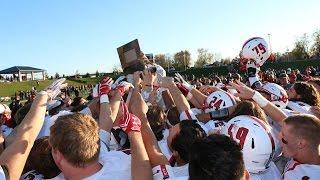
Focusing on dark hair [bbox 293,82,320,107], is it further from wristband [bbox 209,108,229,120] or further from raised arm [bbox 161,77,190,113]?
raised arm [bbox 161,77,190,113]

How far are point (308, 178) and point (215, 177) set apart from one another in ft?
4.42

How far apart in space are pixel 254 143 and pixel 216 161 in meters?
1.40

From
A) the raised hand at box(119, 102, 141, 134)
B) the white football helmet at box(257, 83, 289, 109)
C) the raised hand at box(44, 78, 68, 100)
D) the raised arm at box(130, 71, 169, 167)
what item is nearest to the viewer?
the raised hand at box(119, 102, 141, 134)

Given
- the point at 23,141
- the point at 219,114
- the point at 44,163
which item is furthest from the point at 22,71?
the point at 23,141

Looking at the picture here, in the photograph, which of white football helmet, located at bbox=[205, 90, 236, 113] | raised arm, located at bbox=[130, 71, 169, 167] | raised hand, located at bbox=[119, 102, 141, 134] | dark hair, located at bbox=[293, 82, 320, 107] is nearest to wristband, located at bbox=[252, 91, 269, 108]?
white football helmet, located at bbox=[205, 90, 236, 113]

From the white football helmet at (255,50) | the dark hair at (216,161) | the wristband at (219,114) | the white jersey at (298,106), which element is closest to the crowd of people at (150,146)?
the dark hair at (216,161)

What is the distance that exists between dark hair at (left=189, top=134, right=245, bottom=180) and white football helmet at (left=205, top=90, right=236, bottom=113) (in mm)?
3813

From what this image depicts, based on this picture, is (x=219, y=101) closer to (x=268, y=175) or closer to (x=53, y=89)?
(x=268, y=175)

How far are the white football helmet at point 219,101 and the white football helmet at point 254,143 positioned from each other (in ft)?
8.08

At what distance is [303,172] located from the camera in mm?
3979

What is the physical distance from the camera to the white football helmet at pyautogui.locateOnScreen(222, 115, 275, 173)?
428 centimetres

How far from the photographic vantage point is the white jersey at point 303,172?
395 centimetres

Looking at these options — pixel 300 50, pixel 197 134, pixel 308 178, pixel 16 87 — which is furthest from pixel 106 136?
pixel 300 50

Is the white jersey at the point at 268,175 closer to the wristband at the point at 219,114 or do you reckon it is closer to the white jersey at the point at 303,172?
the white jersey at the point at 303,172
